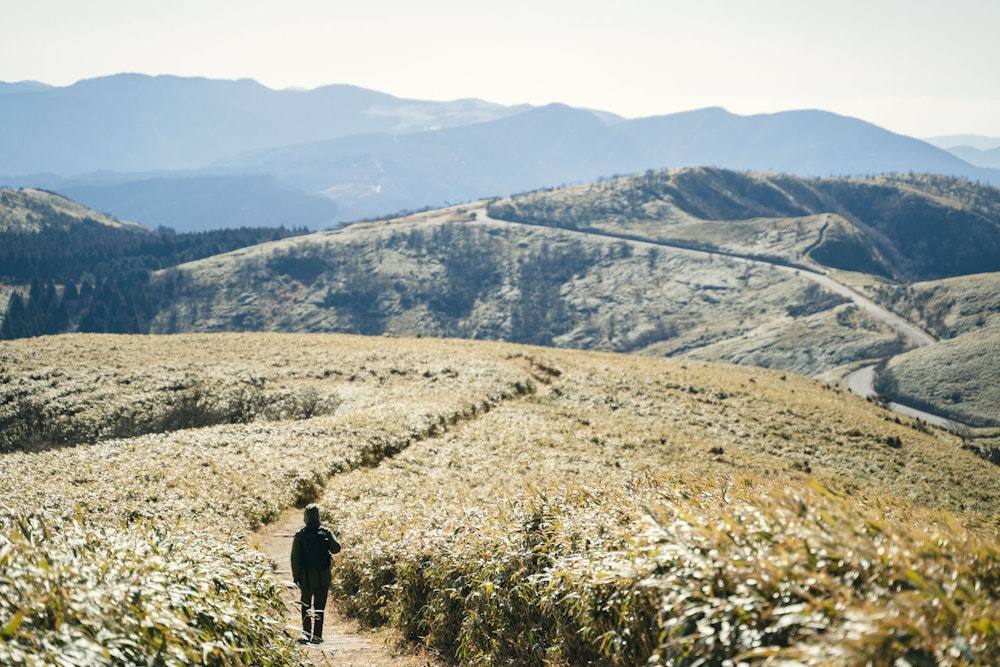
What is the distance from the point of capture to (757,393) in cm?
5303

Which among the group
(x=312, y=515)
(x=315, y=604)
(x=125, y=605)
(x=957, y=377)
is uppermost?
(x=125, y=605)

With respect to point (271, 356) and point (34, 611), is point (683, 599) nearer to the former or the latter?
point (34, 611)

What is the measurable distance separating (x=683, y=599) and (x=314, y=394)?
38.5 m

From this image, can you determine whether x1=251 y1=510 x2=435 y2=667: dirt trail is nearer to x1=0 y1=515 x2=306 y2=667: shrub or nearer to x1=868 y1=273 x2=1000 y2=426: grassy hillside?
x1=0 y1=515 x2=306 y2=667: shrub

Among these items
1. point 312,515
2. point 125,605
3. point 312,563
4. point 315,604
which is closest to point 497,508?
point 312,515

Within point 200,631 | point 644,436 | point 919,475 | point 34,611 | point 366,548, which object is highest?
point 34,611

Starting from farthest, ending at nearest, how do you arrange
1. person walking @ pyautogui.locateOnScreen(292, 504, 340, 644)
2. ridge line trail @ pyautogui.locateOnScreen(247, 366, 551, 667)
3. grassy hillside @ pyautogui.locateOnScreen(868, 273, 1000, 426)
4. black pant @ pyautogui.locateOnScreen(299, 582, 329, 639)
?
grassy hillside @ pyautogui.locateOnScreen(868, 273, 1000, 426) < person walking @ pyautogui.locateOnScreen(292, 504, 340, 644) < black pant @ pyautogui.locateOnScreen(299, 582, 329, 639) < ridge line trail @ pyautogui.locateOnScreen(247, 366, 551, 667)

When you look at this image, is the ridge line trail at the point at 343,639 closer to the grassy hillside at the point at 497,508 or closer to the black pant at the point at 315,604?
the black pant at the point at 315,604

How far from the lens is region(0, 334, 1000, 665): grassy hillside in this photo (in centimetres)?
600

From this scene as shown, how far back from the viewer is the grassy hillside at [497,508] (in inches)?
236

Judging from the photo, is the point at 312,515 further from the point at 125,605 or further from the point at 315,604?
the point at 125,605

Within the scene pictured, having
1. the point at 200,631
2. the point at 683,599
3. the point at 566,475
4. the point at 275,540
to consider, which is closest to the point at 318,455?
the point at 275,540

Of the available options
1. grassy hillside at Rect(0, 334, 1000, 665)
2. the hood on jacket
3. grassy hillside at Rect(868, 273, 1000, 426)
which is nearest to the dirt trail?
grassy hillside at Rect(0, 334, 1000, 665)

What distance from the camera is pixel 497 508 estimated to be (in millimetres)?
14664
